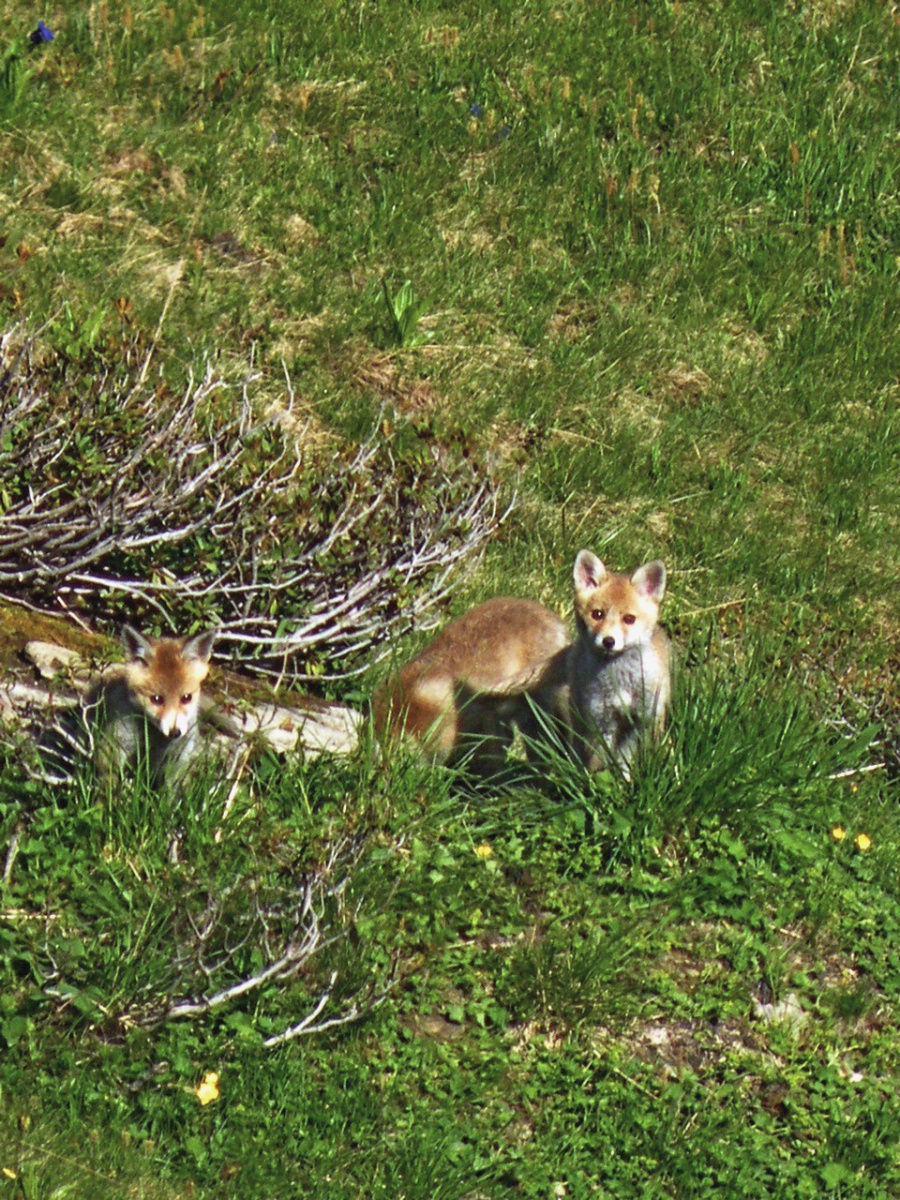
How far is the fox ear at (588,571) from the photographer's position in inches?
303

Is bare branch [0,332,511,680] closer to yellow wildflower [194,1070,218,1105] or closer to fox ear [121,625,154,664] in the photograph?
fox ear [121,625,154,664]

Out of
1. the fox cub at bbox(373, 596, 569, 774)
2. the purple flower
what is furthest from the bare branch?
the purple flower

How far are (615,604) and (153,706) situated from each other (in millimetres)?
2155

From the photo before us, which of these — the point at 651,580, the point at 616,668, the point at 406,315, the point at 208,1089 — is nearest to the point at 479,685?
the point at 616,668

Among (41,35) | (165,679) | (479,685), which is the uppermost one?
(41,35)

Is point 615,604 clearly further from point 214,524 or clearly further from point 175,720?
point 175,720

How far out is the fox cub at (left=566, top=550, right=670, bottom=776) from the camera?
7.20 metres

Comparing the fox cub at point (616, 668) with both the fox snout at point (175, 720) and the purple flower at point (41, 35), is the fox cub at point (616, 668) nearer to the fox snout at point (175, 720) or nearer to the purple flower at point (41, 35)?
the fox snout at point (175, 720)

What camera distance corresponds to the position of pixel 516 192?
38.7 ft

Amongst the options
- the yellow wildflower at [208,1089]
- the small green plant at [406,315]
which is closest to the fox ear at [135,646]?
the yellow wildflower at [208,1089]

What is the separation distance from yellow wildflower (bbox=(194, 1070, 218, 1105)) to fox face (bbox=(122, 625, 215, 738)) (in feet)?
5.01

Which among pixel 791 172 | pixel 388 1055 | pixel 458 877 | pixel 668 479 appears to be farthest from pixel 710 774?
pixel 791 172

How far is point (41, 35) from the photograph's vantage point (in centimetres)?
1120

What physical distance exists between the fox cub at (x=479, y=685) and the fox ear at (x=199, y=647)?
0.92m
